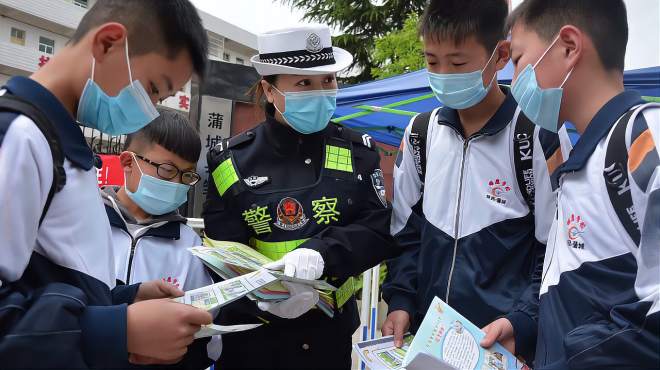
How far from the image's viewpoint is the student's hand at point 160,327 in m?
1.31

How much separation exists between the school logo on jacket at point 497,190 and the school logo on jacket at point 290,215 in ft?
2.46

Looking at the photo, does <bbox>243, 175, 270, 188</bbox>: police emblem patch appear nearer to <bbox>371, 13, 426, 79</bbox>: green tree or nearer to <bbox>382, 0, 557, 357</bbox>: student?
<bbox>382, 0, 557, 357</bbox>: student

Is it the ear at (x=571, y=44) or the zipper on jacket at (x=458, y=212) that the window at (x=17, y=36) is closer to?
the zipper on jacket at (x=458, y=212)

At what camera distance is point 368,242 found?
2.18m

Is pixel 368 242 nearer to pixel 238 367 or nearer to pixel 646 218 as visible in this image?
pixel 238 367

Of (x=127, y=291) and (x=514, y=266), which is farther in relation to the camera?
(x=514, y=266)

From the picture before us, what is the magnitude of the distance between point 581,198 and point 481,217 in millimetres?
601

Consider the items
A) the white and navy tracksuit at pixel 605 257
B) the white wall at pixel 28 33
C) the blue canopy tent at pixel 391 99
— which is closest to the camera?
the white and navy tracksuit at pixel 605 257

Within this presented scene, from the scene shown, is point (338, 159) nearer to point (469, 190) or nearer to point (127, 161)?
point (469, 190)

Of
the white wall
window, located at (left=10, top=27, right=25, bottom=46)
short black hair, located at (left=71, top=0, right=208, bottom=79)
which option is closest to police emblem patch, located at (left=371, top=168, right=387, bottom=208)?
short black hair, located at (left=71, top=0, right=208, bottom=79)

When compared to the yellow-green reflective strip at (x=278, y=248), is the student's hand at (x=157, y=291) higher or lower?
lower

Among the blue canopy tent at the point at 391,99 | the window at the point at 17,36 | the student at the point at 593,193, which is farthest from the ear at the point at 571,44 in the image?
the window at the point at 17,36

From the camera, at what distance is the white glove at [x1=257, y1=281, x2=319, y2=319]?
183 centimetres

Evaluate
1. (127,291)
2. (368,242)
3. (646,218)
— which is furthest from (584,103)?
(127,291)
